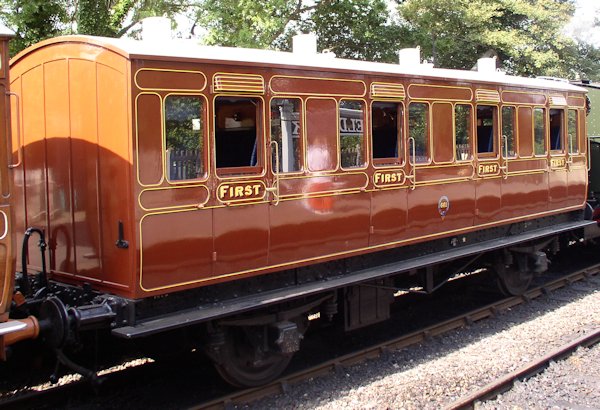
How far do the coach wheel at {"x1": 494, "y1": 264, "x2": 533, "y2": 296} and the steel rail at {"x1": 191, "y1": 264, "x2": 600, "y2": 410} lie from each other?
126mm

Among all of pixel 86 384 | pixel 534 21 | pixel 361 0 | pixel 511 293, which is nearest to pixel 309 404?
pixel 86 384

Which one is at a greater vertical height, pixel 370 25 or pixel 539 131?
pixel 370 25

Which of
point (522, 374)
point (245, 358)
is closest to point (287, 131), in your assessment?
point (245, 358)

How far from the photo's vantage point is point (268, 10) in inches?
555

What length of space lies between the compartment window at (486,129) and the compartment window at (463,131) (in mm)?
267

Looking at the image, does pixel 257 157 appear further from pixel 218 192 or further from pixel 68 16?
pixel 68 16

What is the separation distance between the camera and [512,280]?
9398mm

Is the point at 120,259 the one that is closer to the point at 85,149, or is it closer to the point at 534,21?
the point at 85,149

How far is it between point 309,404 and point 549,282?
242 inches

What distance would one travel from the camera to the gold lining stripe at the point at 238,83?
5.09m

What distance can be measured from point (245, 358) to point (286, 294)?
28.9 inches

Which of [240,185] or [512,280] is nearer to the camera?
[240,185]

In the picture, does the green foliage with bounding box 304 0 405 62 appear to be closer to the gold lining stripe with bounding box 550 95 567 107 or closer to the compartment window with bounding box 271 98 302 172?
the gold lining stripe with bounding box 550 95 567 107

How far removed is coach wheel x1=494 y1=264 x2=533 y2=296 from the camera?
29.8 ft
